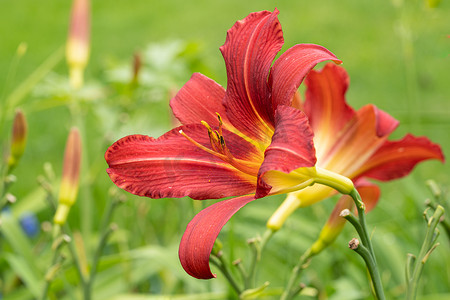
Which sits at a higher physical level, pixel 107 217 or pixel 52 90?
pixel 52 90

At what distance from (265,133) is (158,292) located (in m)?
1.13

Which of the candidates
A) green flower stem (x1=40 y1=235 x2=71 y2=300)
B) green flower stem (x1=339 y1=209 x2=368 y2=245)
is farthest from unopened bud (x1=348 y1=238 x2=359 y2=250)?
green flower stem (x1=40 y1=235 x2=71 y2=300)

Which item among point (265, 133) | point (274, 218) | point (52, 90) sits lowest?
point (274, 218)

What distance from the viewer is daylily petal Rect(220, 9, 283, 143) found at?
716mm

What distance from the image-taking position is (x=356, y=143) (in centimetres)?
90

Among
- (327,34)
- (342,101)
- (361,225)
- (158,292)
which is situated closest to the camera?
(361,225)

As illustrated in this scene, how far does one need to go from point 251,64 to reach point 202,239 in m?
0.23

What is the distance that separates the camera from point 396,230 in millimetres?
1866

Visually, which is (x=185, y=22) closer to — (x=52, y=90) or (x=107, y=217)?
(x=52, y=90)

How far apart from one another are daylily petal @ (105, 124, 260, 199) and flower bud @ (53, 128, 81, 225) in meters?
0.32

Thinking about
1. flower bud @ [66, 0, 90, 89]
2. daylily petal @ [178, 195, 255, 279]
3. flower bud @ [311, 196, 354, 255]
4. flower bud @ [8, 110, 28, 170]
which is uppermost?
flower bud @ [66, 0, 90, 89]

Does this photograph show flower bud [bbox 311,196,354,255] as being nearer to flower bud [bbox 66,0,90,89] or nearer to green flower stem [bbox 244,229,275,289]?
green flower stem [bbox 244,229,275,289]

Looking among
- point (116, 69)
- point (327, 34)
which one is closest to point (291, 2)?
point (327, 34)

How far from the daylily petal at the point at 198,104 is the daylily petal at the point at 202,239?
0.16 m
